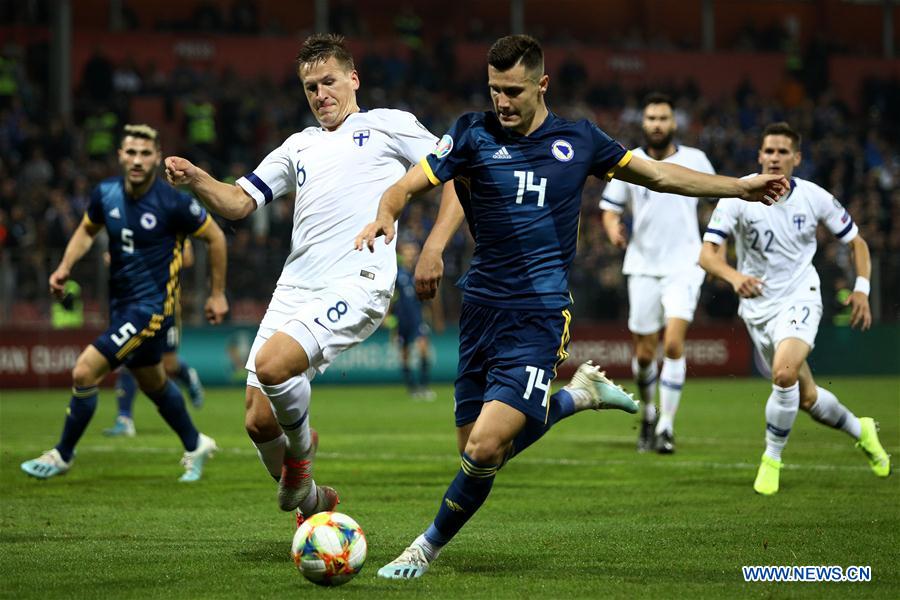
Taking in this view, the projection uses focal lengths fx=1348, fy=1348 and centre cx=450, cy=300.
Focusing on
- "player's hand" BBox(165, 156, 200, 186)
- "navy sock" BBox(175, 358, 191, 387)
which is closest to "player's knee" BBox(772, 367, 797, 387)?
"player's hand" BBox(165, 156, 200, 186)

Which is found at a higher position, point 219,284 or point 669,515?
point 219,284

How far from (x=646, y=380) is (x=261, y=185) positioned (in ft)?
19.7

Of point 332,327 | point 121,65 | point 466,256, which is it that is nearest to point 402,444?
point 332,327

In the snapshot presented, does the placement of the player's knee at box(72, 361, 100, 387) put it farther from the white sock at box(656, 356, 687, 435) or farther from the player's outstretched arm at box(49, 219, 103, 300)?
the white sock at box(656, 356, 687, 435)

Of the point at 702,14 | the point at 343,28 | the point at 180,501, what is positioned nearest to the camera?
the point at 180,501

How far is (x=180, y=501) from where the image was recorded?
9.01 metres

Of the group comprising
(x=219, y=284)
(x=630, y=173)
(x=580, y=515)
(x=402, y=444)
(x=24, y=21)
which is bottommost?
(x=402, y=444)

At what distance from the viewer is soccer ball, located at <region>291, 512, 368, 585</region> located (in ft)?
19.7

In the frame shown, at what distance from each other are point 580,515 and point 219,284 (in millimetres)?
3349

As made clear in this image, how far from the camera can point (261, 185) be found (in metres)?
7.26

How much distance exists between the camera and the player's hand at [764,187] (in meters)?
6.49

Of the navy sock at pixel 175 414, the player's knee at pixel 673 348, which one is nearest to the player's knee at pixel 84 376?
the navy sock at pixel 175 414

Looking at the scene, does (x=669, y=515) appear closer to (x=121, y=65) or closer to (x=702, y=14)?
(x=121, y=65)

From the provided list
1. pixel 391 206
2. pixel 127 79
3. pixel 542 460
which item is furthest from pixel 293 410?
pixel 127 79
